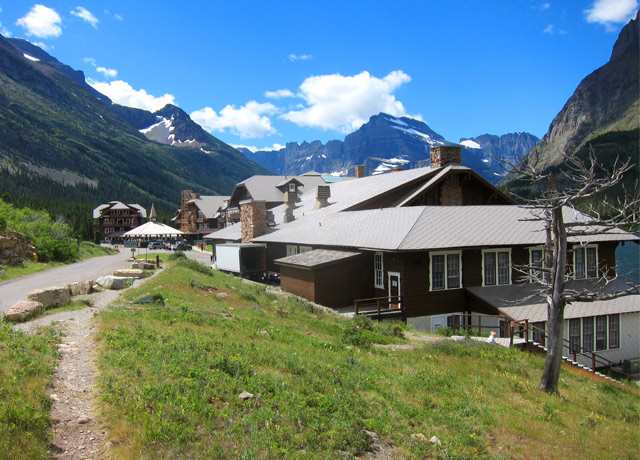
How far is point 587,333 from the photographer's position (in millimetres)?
24203

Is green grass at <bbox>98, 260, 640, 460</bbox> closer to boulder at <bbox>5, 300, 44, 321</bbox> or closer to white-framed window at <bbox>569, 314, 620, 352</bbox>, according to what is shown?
boulder at <bbox>5, 300, 44, 321</bbox>

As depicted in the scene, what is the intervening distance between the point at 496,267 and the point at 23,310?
21276 mm

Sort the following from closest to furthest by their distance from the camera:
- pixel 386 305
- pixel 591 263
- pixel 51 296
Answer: pixel 51 296
pixel 386 305
pixel 591 263

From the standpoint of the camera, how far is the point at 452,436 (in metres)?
9.12

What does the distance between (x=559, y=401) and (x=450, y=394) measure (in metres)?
3.39

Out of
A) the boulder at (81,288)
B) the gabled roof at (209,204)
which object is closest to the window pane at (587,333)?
the boulder at (81,288)

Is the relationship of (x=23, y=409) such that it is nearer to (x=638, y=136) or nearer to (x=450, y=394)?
(x=450, y=394)

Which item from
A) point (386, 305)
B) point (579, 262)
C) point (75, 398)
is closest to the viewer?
point (75, 398)

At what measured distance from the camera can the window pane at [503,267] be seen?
25.0m

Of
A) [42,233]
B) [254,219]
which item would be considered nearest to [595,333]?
[254,219]

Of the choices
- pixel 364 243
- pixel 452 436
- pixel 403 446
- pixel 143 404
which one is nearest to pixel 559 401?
pixel 452 436

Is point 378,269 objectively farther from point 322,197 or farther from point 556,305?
point 322,197

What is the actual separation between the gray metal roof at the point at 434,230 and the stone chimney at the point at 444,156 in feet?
26.3

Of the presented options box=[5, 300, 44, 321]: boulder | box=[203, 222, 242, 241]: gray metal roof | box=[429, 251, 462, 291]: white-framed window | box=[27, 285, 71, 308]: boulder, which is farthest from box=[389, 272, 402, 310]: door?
box=[203, 222, 242, 241]: gray metal roof
